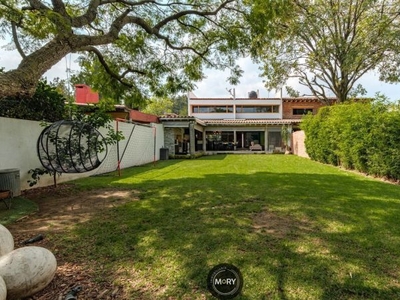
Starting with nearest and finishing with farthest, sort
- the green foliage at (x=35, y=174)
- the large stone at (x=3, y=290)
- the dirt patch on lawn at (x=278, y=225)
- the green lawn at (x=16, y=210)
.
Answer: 1. the large stone at (x=3, y=290)
2. the dirt patch on lawn at (x=278, y=225)
3. the green lawn at (x=16, y=210)
4. the green foliage at (x=35, y=174)

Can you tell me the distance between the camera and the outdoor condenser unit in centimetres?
532

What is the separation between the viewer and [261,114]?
3105cm

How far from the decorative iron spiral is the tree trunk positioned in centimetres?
128

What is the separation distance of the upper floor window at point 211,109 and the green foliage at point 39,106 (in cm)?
2338

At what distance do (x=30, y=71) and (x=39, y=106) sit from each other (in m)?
2.79

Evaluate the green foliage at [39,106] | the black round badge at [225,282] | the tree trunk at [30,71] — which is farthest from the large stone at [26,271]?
the green foliage at [39,106]

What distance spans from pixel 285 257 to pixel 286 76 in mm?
17489

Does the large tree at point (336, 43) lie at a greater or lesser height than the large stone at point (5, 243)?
greater

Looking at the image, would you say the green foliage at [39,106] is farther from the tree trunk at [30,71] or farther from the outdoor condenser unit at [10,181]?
the outdoor condenser unit at [10,181]

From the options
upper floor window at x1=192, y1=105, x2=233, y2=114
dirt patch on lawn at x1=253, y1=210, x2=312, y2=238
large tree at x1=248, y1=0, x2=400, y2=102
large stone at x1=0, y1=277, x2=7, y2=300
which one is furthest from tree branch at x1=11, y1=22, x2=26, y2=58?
upper floor window at x1=192, y1=105, x2=233, y2=114

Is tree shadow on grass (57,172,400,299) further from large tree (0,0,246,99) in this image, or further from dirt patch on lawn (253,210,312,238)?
large tree (0,0,246,99)

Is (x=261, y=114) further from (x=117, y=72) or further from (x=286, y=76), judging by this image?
(x=117, y=72)

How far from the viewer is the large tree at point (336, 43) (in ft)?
45.9

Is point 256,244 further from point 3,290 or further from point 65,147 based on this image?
point 65,147
